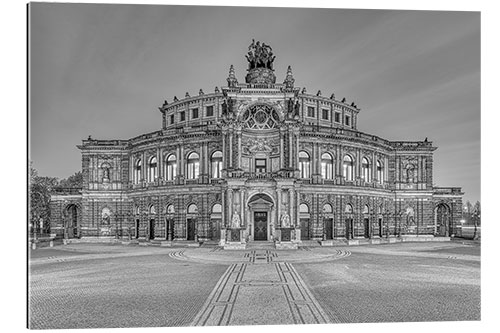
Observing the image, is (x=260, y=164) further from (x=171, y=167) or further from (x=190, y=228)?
(x=171, y=167)

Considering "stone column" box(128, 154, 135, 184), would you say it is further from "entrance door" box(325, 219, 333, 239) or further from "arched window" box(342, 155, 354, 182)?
"arched window" box(342, 155, 354, 182)

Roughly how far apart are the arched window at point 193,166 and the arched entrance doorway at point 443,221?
34.1 metres

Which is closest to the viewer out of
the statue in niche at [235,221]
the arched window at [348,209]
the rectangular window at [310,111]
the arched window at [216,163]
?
the statue in niche at [235,221]

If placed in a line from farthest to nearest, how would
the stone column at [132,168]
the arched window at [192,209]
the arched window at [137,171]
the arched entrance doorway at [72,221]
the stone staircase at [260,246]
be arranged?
the arched entrance doorway at [72,221] < the stone column at [132,168] < the arched window at [137,171] < the arched window at [192,209] < the stone staircase at [260,246]

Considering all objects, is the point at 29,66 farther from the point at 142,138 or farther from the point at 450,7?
the point at 142,138

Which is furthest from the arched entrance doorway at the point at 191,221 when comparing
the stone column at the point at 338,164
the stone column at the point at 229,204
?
the stone column at the point at 338,164

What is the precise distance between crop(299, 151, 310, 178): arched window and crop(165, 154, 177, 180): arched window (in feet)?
51.6

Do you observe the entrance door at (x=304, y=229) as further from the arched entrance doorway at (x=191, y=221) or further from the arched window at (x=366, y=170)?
the arched entrance doorway at (x=191, y=221)

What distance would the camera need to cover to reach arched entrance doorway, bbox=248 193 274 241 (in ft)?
137

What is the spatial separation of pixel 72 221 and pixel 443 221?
178ft

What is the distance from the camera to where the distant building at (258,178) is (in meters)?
41.5

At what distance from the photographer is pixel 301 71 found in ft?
83.3

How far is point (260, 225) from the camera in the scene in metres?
41.9

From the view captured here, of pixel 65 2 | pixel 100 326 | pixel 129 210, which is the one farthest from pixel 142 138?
pixel 100 326
